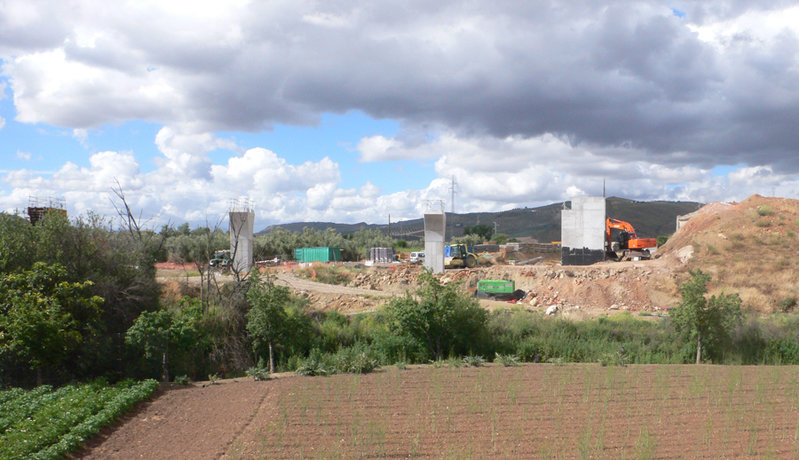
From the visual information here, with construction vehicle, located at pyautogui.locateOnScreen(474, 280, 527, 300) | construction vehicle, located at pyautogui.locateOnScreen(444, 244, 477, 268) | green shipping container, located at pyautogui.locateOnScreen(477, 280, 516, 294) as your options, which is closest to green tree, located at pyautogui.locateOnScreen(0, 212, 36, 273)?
Answer: construction vehicle, located at pyautogui.locateOnScreen(474, 280, 527, 300)

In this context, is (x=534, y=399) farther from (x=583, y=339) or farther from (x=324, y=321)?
(x=324, y=321)

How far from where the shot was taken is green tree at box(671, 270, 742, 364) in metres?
16.5

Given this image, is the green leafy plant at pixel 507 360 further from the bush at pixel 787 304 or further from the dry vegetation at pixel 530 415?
the bush at pixel 787 304

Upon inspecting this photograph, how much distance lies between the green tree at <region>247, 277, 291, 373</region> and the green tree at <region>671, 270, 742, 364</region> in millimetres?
11237

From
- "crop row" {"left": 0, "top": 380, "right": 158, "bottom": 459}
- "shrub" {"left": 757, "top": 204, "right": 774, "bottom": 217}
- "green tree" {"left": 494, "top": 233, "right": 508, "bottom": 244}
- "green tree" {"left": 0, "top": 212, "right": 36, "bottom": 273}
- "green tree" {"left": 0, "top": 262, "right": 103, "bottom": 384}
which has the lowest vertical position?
"crop row" {"left": 0, "top": 380, "right": 158, "bottom": 459}

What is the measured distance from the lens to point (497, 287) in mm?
29812

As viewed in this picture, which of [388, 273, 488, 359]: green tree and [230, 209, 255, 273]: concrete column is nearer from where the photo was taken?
[388, 273, 488, 359]: green tree

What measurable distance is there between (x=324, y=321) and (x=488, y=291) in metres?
11.9

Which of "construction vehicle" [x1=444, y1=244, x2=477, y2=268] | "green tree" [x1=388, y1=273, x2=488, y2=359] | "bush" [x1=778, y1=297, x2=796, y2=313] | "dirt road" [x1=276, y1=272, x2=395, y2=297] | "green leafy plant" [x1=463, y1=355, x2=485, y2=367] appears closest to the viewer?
"green leafy plant" [x1=463, y1=355, x2=485, y2=367]

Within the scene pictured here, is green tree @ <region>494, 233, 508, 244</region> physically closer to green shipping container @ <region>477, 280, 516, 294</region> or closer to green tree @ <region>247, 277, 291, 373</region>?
green shipping container @ <region>477, 280, 516, 294</region>

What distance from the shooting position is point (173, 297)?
74.8 feet

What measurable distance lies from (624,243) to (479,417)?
33138mm

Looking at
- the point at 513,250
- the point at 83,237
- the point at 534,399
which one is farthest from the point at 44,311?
the point at 513,250

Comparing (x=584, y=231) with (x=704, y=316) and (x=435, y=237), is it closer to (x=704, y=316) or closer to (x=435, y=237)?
(x=435, y=237)
